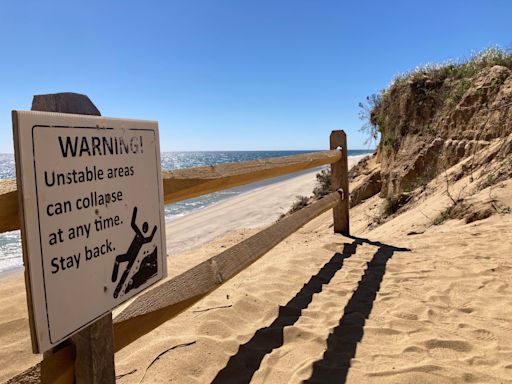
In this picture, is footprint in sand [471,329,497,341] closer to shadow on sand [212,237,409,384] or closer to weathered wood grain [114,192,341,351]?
shadow on sand [212,237,409,384]

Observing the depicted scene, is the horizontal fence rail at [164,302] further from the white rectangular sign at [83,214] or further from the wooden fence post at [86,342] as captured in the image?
the white rectangular sign at [83,214]

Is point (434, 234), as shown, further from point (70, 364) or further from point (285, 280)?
point (70, 364)

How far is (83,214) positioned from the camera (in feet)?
4.35

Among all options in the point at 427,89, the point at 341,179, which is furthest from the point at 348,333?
the point at 427,89

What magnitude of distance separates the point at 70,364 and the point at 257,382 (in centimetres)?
119

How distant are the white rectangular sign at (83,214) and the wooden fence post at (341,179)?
4.39 metres

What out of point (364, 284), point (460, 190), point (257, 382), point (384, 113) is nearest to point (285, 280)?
point (364, 284)

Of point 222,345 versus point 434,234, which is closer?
point 222,345

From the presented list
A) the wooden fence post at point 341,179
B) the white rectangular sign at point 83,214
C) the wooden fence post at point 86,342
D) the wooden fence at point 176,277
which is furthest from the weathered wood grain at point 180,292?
the wooden fence post at point 341,179

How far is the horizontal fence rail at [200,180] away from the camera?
128 cm

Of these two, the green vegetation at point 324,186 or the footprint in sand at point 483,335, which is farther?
the green vegetation at point 324,186

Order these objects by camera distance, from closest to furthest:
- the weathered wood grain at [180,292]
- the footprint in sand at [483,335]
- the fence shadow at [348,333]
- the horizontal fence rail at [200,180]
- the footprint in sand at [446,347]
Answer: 1. the horizontal fence rail at [200,180]
2. the weathered wood grain at [180,292]
3. the fence shadow at [348,333]
4. the footprint in sand at [446,347]
5. the footprint in sand at [483,335]

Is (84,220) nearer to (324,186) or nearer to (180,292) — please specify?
(180,292)

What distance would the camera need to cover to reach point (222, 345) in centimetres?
274
